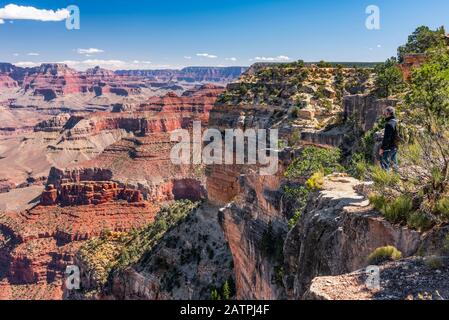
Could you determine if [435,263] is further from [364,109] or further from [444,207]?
[364,109]

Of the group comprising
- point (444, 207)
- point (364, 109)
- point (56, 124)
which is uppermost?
point (364, 109)

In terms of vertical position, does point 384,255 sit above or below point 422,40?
below

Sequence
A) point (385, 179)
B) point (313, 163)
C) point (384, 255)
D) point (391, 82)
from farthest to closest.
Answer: point (391, 82), point (313, 163), point (385, 179), point (384, 255)

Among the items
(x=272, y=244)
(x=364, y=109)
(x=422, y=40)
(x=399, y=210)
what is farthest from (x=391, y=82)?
(x=399, y=210)

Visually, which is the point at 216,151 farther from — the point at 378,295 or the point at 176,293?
the point at 378,295

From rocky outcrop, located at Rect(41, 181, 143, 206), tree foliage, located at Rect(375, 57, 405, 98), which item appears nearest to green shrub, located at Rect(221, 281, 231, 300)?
tree foliage, located at Rect(375, 57, 405, 98)

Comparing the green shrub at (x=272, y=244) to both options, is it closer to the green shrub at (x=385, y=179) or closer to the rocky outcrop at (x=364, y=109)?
the rocky outcrop at (x=364, y=109)
